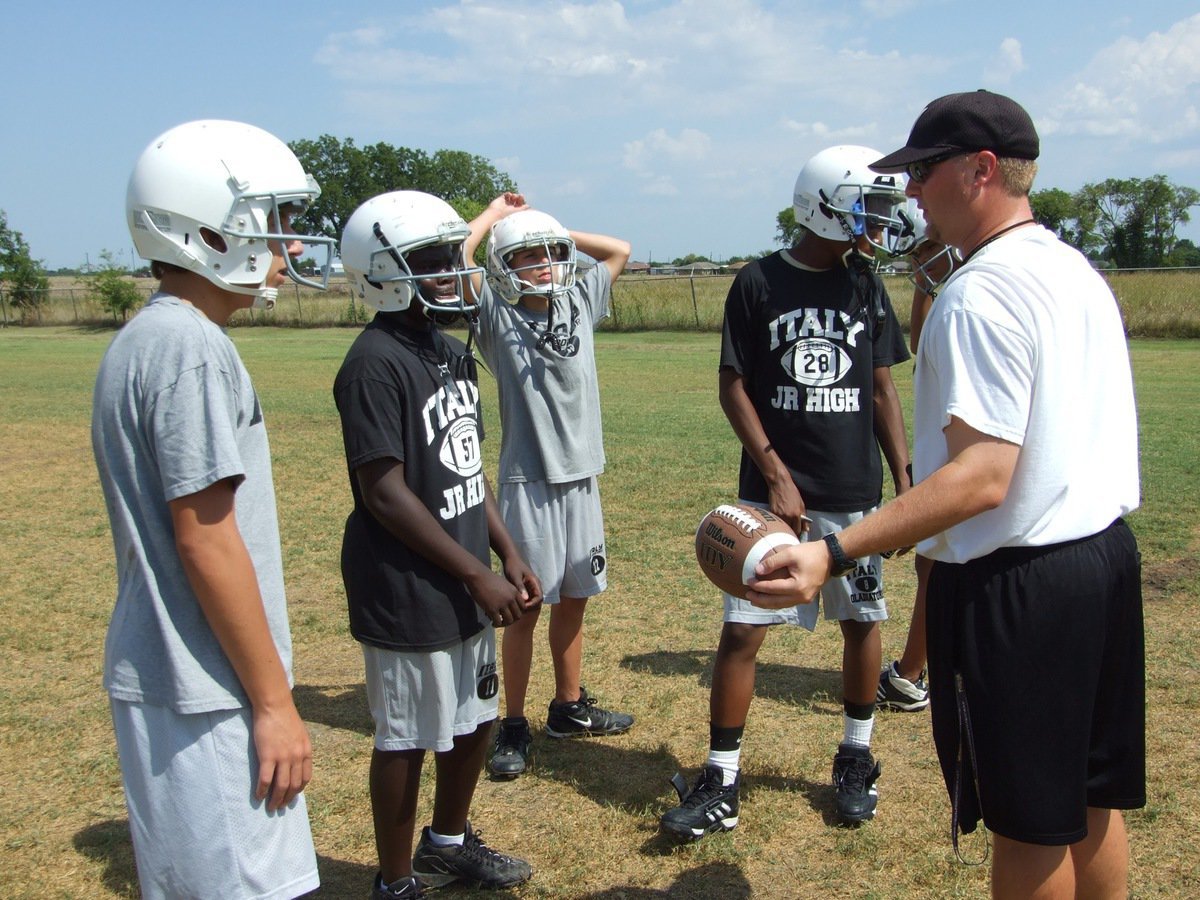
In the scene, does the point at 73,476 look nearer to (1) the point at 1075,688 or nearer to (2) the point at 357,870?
(2) the point at 357,870

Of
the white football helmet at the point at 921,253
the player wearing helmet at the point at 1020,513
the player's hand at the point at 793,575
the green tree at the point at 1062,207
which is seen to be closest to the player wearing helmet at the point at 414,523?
the player's hand at the point at 793,575

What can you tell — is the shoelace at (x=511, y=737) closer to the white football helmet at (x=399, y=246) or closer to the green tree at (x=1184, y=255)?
the white football helmet at (x=399, y=246)

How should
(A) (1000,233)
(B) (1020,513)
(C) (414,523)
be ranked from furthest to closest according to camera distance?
(C) (414,523) → (A) (1000,233) → (B) (1020,513)

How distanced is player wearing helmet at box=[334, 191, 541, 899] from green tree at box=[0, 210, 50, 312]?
54.3m

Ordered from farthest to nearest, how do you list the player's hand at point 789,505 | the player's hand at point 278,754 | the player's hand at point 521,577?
1. the player's hand at point 789,505
2. the player's hand at point 521,577
3. the player's hand at point 278,754

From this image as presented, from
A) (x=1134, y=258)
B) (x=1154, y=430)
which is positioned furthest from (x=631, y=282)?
(x=1134, y=258)

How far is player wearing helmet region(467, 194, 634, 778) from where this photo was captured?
14.3 ft

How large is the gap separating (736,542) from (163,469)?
5.35ft

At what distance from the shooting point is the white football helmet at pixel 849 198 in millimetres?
3885

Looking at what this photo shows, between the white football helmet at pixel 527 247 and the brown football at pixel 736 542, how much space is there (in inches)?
61.3

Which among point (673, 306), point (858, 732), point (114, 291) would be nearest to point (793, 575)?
point (858, 732)

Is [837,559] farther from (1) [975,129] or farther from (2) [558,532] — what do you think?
(2) [558,532]

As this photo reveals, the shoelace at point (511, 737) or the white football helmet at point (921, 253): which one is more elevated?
the white football helmet at point (921, 253)

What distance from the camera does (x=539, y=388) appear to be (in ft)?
14.5
